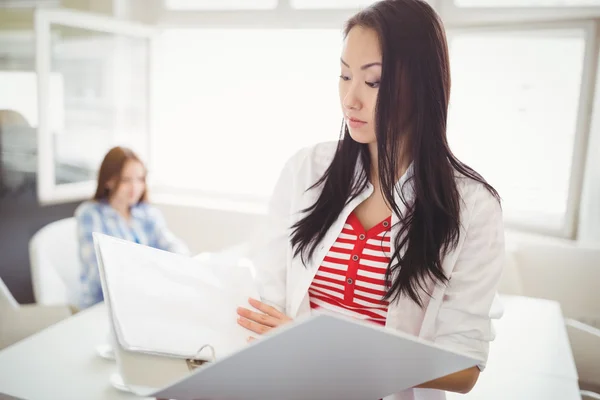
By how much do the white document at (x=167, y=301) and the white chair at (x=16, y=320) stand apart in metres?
1.23

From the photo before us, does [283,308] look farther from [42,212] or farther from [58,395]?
[42,212]

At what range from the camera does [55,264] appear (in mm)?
2289

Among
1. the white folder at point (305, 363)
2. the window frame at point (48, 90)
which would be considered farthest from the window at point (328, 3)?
the white folder at point (305, 363)

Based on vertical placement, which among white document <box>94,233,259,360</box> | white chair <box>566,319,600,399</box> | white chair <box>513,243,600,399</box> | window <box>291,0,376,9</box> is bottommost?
white chair <box>566,319,600,399</box>

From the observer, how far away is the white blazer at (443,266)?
0.91 metres

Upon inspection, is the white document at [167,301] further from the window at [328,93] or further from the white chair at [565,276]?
the window at [328,93]

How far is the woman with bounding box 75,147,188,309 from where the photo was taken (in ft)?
7.24

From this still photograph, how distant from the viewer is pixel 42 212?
116 inches

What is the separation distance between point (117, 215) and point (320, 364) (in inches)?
76.6

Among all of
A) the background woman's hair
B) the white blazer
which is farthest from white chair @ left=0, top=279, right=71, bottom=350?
the white blazer

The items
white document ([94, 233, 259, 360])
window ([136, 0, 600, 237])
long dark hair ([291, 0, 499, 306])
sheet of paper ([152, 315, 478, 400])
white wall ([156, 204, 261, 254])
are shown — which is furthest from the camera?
white wall ([156, 204, 261, 254])

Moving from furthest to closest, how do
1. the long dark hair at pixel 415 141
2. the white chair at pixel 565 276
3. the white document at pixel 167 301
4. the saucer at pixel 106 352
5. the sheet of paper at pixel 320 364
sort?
the white chair at pixel 565 276 < the saucer at pixel 106 352 < the long dark hair at pixel 415 141 < the white document at pixel 167 301 < the sheet of paper at pixel 320 364

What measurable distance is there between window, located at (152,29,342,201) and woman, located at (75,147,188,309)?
1.01m

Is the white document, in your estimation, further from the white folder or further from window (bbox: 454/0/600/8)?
window (bbox: 454/0/600/8)
